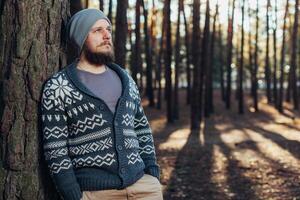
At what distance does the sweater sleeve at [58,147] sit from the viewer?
8.83 feet

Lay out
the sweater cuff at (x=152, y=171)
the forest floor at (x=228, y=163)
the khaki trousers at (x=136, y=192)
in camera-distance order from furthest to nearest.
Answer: the forest floor at (x=228, y=163) → the sweater cuff at (x=152, y=171) → the khaki trousers at (x=136, y=192)

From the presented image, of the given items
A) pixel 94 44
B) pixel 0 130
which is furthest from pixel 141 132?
pixel 0 130

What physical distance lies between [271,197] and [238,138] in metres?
8.70

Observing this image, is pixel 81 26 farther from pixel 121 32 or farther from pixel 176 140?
pixel 176 140

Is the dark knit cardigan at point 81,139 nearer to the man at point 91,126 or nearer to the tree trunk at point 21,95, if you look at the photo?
the man at point 91,126

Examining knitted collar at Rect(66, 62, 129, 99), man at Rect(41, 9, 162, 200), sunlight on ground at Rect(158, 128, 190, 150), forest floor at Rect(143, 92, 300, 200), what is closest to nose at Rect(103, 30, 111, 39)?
man at Rect(41, 9, 162, 200)

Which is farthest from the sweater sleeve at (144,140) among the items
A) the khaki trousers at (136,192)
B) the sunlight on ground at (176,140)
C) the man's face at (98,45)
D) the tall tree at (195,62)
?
the tall tree at (195,62)

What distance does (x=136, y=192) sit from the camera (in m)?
2.89

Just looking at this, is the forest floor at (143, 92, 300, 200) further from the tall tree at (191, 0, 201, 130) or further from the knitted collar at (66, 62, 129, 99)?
the knitted collar at (66, 62, 129, 99)

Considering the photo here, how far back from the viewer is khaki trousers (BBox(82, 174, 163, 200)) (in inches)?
110

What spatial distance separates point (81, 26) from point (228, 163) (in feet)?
27.2

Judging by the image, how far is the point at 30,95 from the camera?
9.20ft

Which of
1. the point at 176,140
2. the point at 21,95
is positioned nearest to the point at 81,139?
the point at 21,95

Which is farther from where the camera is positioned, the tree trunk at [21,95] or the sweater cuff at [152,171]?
the sweater cuff at [152,171]
